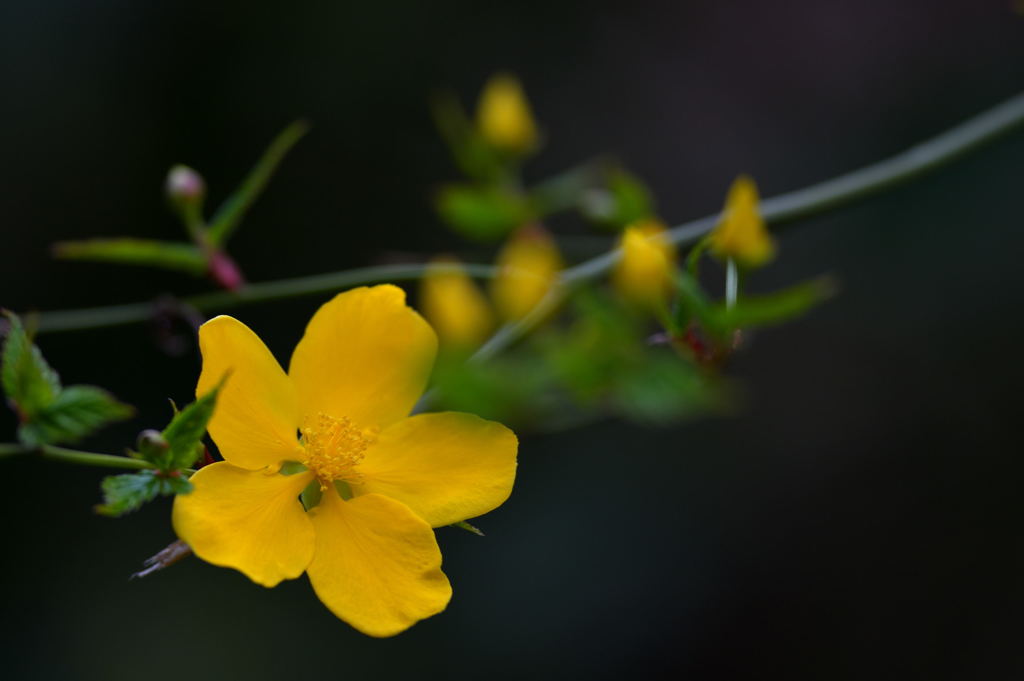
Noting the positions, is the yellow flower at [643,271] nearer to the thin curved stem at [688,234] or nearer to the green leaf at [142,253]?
the thin curved stem at [688,234]

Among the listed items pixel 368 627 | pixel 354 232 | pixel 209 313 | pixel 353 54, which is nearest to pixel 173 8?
pixel 353 54

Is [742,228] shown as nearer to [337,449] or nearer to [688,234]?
[688,234]

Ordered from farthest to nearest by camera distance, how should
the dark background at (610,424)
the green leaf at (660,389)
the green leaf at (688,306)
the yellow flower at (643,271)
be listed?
the dark background at (610,424), the green leaf at (660,389), the yellow flower at (643,271), the green leaf at (688,306)

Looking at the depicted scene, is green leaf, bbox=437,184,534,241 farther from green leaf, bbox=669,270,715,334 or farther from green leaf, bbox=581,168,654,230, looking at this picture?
green leaf, bbox=669,270,715,334

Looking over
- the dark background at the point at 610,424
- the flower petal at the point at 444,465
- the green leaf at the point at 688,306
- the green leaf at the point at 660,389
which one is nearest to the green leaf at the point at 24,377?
the flower petal at the point at 444,465

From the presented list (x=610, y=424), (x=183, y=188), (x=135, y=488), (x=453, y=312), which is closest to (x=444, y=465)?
(x=135, y=488)
